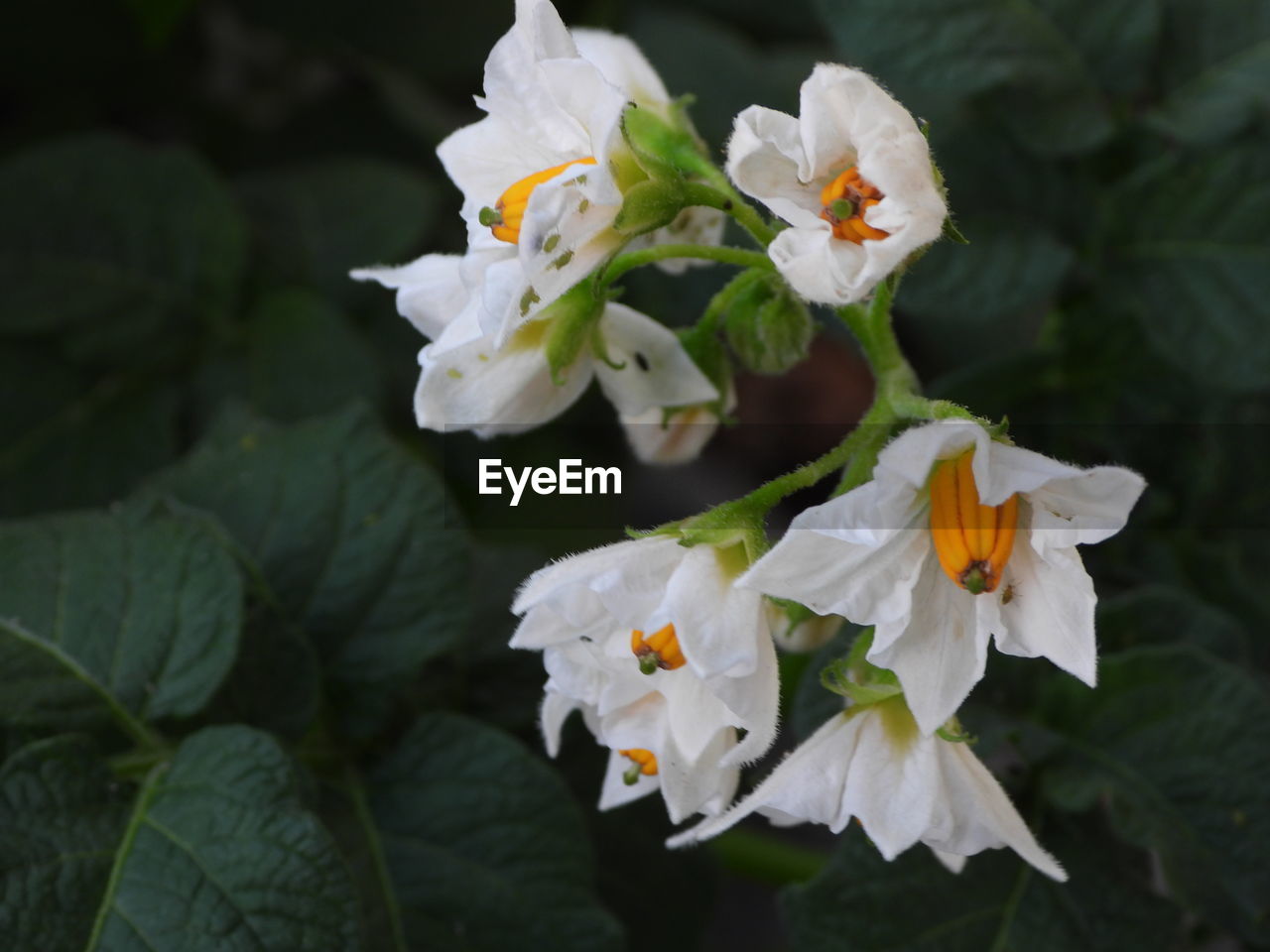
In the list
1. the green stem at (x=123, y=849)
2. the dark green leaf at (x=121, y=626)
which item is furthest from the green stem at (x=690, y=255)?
the green stem at (x=123, y=849)

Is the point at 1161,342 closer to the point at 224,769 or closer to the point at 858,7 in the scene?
the point at 858,7

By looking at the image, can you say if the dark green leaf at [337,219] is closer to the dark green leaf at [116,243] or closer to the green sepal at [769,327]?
the dark green leaf at [116,243]

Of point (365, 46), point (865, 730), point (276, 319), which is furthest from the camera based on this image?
point (365, 46)

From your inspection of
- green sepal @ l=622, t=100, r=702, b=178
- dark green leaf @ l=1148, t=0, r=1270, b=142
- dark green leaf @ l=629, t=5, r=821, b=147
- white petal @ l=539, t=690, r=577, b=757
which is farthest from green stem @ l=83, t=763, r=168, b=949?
dark green leaf @ l=1148, t=0, r=1270, b=142

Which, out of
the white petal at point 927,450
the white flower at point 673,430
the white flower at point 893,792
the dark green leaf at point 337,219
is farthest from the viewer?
the dark green leaf at point 337,219

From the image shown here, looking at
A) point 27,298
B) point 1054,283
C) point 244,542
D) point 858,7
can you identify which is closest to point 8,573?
point 244,542

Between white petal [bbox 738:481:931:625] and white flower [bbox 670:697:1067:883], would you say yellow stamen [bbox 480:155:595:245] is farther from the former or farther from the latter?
white flower [bbox 670:697:1067:883]
